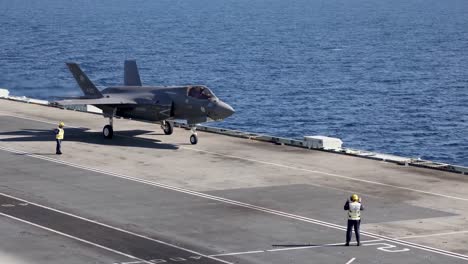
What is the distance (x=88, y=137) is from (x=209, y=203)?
1782 cm

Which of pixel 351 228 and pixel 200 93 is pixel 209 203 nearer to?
pixel 351 228

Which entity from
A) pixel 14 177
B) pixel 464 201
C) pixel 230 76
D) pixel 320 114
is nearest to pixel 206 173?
pixel 14 177

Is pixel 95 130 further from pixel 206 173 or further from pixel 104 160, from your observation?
pixel 206 173

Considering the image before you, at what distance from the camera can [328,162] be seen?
48.7 meters

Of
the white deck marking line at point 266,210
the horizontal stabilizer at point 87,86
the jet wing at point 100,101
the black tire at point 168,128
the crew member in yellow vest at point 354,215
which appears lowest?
the white deck marking line at point 266,210

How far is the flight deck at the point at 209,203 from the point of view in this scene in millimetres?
32219

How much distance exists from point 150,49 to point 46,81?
2519 inches

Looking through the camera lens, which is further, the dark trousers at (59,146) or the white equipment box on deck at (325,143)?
the white equipment box on deck at (325,143)

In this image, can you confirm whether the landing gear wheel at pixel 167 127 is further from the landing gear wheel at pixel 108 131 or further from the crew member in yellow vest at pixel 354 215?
the crew member in yellow vest at pixel 354 215

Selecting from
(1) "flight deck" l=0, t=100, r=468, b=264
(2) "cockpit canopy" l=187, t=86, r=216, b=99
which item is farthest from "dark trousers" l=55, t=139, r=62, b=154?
(2) "cockpit canopy" l=187, t=86, r=216, b=99

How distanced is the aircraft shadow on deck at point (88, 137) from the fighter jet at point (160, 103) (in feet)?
2.89

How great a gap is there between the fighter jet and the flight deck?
1351 mm

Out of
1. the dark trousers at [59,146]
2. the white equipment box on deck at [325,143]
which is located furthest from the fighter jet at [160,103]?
the white equipment box on deck at [325,143]

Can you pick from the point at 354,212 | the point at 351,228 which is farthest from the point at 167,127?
the point at 354,212
